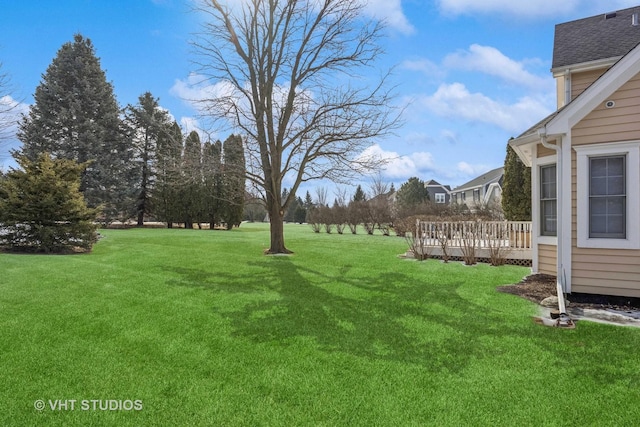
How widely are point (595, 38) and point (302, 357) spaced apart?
441 inches

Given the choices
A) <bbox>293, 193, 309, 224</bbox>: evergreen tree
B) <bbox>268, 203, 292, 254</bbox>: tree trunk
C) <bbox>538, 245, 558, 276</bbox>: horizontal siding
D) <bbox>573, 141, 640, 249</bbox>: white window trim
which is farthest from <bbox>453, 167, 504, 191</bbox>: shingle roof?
<bbox>573, 141, 640, 249</bbox>: white window trim

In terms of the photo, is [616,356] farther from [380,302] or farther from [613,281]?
[380,302]

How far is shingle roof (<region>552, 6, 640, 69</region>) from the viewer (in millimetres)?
8562

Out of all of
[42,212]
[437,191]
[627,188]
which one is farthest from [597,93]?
[437,191]

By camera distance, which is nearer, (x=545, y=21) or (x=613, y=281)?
(x=613, y=281)

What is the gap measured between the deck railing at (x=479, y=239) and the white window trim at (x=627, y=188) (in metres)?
4.16

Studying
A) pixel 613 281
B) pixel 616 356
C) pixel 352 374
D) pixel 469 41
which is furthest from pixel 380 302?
pixel 469 41

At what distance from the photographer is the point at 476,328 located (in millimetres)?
4996

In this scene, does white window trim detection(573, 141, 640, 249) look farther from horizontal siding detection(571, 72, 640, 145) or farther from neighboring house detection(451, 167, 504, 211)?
neighboring house detection(451, 167, 504, 211)

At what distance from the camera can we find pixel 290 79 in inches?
545

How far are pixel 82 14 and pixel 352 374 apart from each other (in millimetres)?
15640

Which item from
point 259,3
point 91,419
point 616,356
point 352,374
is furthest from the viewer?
point 259,3

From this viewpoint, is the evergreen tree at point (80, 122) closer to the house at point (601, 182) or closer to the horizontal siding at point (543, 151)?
the horizontal siding at point (543, 151)

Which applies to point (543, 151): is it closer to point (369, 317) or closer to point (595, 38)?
point (595, 38)
